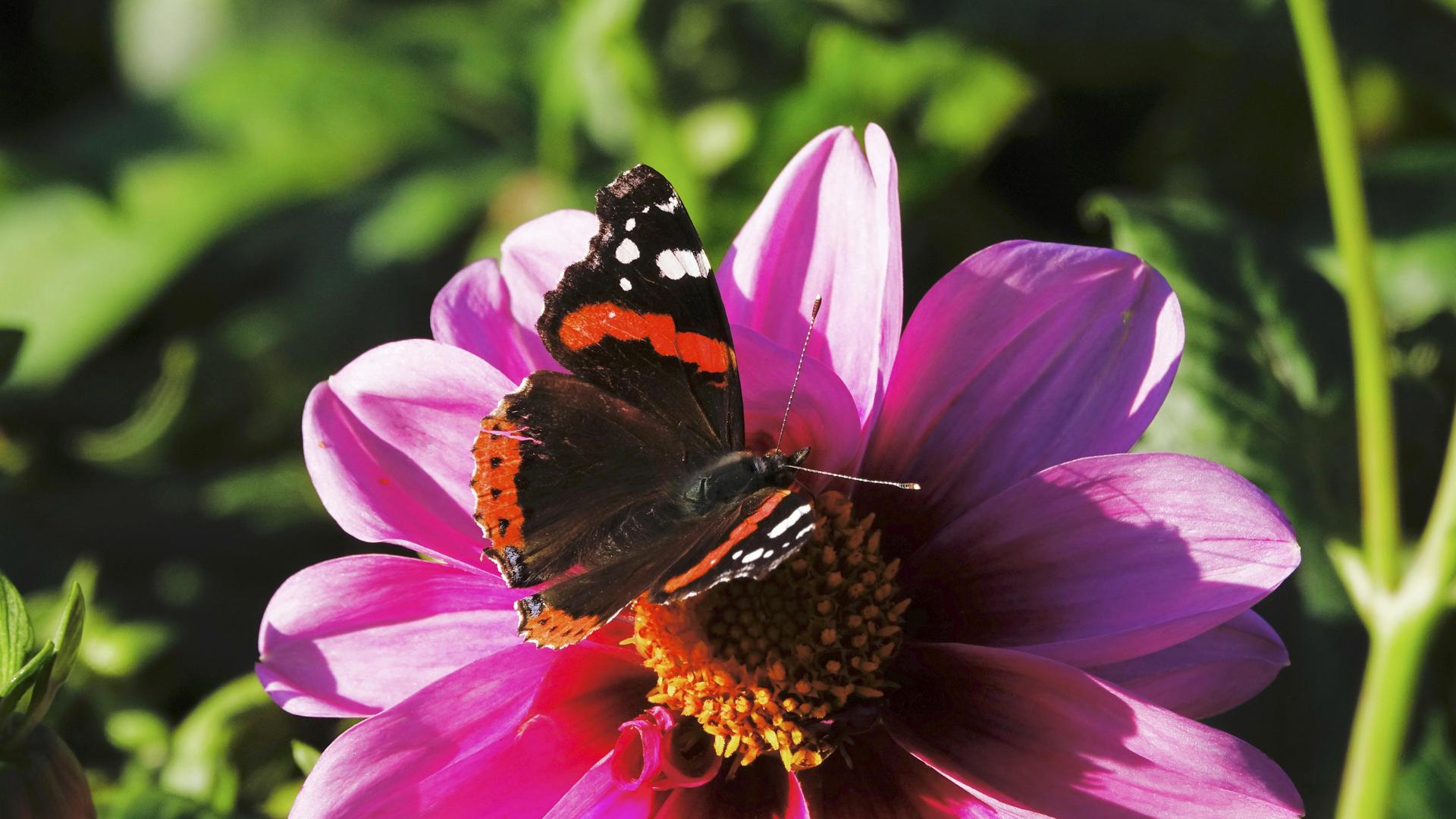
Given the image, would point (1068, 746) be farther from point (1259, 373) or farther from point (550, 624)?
point (1259, 373)

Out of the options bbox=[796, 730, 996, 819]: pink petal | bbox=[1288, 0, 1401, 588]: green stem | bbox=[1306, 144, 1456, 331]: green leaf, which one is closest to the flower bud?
bbox=[796, 730, 996, 819]: pink petal

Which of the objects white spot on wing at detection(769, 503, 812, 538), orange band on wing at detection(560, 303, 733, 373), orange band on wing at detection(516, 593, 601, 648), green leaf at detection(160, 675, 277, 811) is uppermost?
orange band on wing at detection(560, 303, 733, 373)

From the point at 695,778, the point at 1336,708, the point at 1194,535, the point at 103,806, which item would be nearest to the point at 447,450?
the point at 695,778

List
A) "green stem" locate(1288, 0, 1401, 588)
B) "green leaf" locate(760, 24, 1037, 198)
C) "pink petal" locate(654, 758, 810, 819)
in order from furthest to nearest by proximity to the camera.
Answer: "green leaf" locate(760, 24, 1037, 198), "green stem" locate(1288, 0, 1401, 588), "pink petal" locate(654, 758, 810, 819)

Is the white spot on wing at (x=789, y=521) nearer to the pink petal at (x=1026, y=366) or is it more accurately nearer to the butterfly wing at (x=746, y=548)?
the butterfly wing at (x=746, y=548)

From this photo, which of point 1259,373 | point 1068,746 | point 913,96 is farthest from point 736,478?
point 913,96

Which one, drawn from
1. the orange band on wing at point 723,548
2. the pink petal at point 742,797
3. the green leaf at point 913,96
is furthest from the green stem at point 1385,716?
the green leaf at point 913,96

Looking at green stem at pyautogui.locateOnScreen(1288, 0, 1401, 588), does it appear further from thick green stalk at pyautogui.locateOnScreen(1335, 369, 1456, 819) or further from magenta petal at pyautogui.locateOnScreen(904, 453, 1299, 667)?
magenta petal at pyautogui.locateOnScreen(904, 453, 1299, 667)
